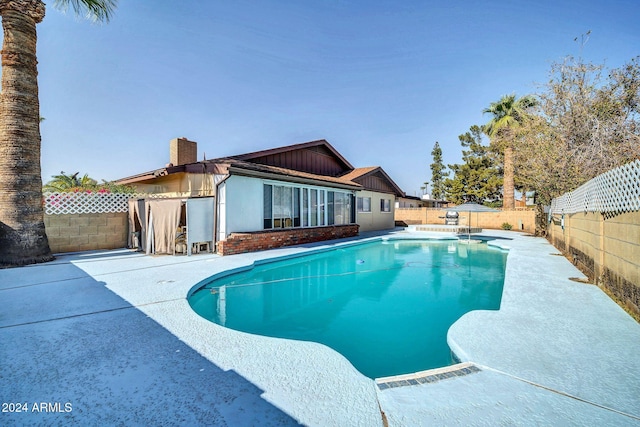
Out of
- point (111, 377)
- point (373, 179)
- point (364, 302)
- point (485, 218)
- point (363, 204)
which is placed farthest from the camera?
point (485, 218)

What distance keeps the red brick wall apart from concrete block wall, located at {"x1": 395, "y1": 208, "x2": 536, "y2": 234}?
13.6m

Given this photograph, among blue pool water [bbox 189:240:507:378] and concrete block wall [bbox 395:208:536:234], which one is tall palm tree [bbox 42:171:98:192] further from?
concrete block wall [bbox 395:208:536:234]

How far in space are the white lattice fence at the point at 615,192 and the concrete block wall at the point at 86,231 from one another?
15567mm

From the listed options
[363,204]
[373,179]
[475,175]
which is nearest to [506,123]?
[475,175]

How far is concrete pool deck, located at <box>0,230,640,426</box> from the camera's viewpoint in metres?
2.40

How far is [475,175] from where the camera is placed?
3591cm

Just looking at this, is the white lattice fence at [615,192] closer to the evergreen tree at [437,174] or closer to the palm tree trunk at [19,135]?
the palm tree trunk at [19,135]

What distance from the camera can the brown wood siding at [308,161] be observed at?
51.1 ft

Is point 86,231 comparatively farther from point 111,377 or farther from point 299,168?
point 111,377

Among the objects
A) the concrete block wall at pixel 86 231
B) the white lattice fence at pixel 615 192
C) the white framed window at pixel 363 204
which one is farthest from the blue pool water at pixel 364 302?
the white framed window at pixel 363 204

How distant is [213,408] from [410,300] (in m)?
5.59

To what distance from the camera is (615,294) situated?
18.4 feet

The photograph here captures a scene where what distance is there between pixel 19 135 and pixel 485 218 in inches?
1139

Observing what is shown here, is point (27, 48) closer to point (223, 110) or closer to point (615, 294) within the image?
point (223, 110)
